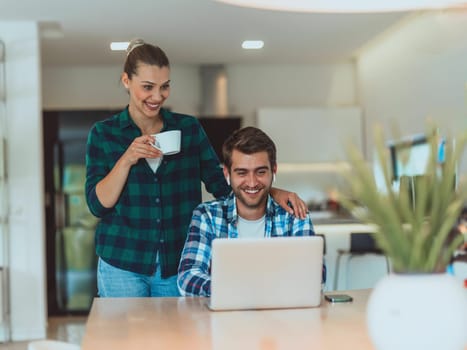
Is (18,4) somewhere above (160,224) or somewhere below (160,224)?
above

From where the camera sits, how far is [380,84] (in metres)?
6.86

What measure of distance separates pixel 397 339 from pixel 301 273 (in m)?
0.79

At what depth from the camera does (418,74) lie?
579 centimetres

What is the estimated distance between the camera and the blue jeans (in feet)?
8.52

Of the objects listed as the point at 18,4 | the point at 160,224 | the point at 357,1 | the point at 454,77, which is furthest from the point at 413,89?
the point at 357,1

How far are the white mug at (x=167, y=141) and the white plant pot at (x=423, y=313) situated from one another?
127 centimetres

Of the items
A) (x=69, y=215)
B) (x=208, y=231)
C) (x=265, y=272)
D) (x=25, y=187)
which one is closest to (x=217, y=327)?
(x=265, y=272)

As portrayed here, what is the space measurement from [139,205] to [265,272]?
73cm

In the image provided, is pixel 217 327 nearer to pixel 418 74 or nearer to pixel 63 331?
pixel 418 74

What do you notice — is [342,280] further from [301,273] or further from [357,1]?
[357,1]

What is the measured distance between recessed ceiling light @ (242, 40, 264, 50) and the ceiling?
56 millimetres

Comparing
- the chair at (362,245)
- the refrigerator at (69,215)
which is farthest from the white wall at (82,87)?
the chair at (362,245)

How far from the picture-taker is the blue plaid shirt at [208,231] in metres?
2.41

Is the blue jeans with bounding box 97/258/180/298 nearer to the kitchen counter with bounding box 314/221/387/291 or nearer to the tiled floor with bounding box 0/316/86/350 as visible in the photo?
the tiled floor with bounding box 0/316/86/350
